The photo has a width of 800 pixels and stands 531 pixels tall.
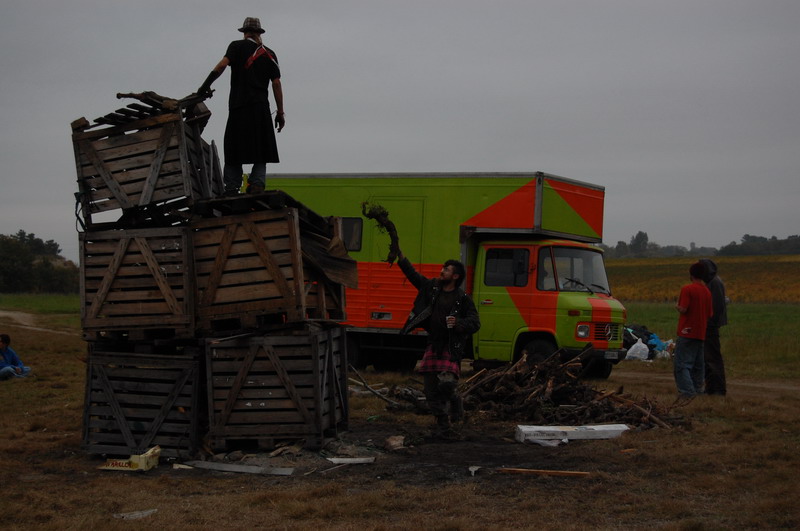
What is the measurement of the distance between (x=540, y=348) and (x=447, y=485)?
6889mm

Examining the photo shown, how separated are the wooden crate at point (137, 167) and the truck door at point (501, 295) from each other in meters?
6.35

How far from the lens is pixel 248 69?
845 cm

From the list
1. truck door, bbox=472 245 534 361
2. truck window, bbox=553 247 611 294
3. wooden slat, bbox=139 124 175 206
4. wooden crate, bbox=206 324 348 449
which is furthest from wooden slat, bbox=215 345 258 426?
truck window, bbox=553 247 611 294

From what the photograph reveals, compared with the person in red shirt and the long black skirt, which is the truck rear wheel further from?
the long black skirt

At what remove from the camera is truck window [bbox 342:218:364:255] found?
1455 cm

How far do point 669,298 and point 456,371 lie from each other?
144 ft

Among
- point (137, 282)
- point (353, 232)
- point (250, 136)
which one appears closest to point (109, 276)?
point (137, 282)

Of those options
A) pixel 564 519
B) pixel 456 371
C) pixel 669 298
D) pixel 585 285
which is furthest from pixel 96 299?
pixel 669 298

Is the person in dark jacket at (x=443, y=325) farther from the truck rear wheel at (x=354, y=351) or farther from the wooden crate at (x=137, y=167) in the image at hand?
the truck rear wheel at (x=354, y=351)

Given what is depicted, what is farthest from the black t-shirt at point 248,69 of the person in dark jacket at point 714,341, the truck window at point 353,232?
the person in dark jacket at point 714,341

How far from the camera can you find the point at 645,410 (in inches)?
388

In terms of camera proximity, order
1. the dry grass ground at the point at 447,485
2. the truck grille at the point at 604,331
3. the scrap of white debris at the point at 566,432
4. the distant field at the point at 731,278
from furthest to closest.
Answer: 1. the distant field at the point at 731,278
2. the truck grille at the point at 604,331
3. the scrap of white debris at the point at 566,432
4. the dry grass ground at the point at 447,485

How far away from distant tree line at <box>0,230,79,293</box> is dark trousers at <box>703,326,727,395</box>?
62.8 m

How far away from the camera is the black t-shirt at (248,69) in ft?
27.8
